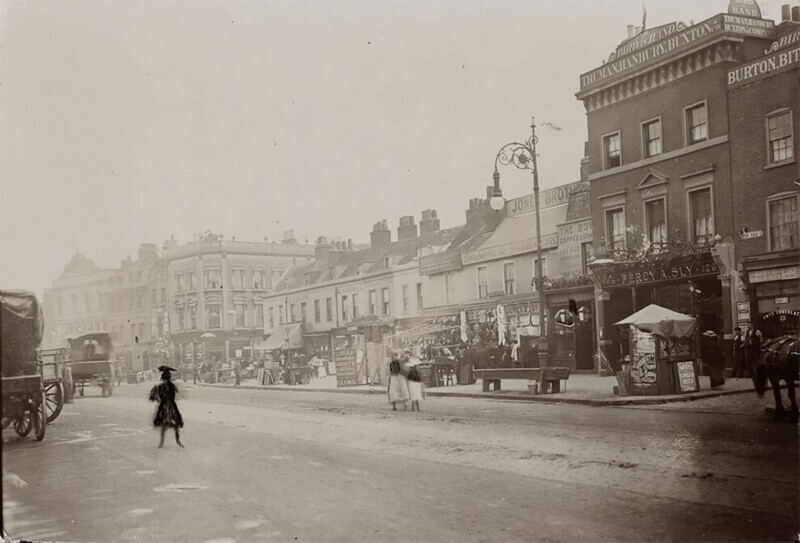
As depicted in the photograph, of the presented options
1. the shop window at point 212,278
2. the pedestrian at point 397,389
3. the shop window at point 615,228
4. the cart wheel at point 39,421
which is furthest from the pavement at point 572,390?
the cart wheel at point 39,421

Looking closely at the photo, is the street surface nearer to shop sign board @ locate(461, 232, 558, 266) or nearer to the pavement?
the pavement

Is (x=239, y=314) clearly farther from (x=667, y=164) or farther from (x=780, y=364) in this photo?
(x=780, y=364)

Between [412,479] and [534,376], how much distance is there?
4100mm

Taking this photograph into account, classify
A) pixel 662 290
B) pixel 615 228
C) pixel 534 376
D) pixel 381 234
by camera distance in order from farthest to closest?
1. pixel 534 376
2. pixel 381 234
3. pixel 615 228
4. pixel 662 290

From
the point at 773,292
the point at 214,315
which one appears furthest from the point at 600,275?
the point at 214,315

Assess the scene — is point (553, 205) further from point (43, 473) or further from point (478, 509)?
point (43, 473)

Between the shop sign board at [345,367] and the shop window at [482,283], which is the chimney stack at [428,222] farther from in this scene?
the shop sign board at [345,367]

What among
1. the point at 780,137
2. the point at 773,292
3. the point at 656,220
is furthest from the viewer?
the point at 656,220

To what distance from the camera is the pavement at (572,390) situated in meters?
6.36

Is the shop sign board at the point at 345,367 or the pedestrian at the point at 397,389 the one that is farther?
the pedestrian at the point at 397,389

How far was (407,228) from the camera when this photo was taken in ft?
24.9

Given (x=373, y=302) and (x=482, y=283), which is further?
(x=373, y=302)

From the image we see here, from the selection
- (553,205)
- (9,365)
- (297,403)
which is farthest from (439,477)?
(9,365)

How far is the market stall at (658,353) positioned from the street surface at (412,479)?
28 cm
